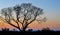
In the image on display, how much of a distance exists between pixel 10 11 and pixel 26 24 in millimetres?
5433

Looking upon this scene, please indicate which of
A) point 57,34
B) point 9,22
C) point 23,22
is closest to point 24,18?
point 23,22

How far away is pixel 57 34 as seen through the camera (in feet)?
43.7

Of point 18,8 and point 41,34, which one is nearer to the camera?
point 41,34

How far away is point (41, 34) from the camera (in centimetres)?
1306

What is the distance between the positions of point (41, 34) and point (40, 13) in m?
27.9

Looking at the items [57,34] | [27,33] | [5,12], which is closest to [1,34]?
[27,33]

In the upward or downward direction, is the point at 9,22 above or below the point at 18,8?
below

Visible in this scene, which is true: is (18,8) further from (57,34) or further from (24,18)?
(57,34)

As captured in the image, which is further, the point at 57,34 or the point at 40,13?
the point at 40,13

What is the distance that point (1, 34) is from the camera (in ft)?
42.4

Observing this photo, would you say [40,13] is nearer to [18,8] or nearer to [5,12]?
[18,8]

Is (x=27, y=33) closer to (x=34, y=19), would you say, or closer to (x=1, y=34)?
(x=1, y=34)

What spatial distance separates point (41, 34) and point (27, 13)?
1054 inches

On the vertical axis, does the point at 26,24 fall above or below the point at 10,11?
below
